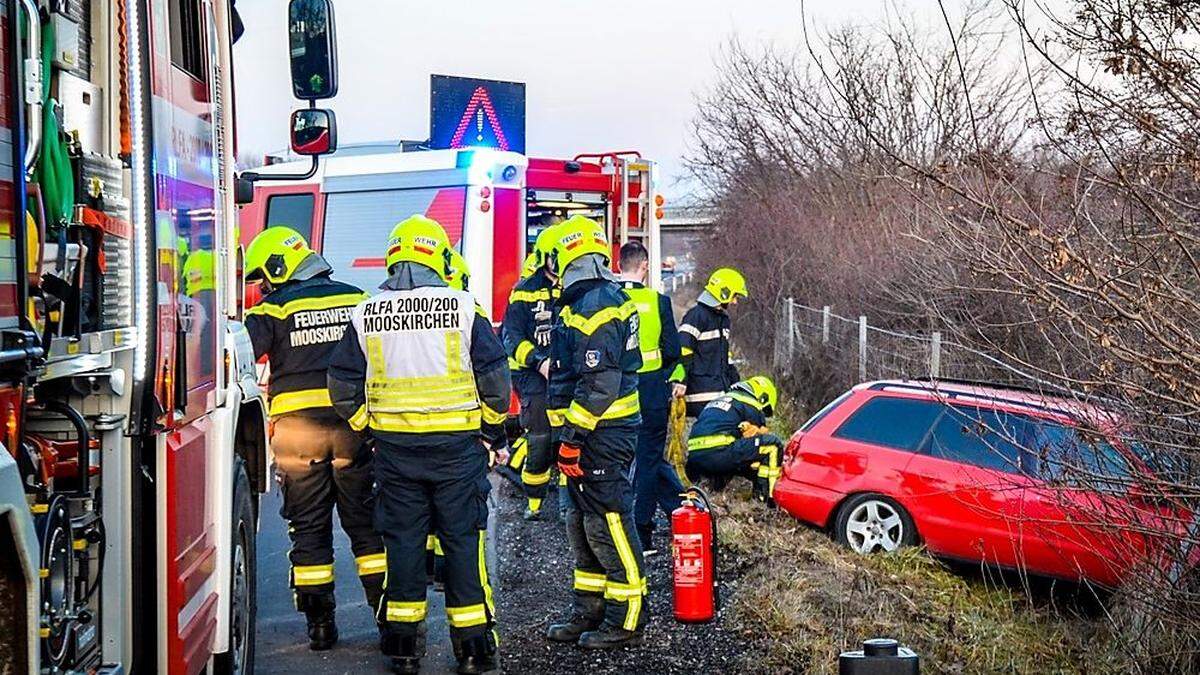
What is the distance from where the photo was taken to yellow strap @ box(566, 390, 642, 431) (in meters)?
6.14

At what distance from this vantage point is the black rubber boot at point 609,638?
620 centimetres

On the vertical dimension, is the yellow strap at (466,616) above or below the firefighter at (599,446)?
below

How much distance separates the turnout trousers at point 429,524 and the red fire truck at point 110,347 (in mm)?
1159

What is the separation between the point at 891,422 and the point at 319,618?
13.7ft

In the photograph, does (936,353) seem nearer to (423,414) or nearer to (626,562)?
(626,562)

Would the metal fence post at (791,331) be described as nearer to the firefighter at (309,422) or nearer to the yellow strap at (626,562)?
the yellow strap at (626,562)

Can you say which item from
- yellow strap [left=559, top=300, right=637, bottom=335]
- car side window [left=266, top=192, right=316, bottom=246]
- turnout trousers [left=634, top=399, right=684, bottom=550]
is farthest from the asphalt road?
car side window [left=266, top=192, right=316, bottom=246]

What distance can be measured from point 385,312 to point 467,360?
41 centimetres

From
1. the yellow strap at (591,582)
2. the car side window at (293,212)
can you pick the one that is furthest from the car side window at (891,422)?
the car side window at (293,212)

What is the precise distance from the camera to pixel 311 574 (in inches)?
246

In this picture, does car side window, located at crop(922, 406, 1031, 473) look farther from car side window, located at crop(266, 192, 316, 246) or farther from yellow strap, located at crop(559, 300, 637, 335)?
car side window, located at crop(266, 192, 316, 246)

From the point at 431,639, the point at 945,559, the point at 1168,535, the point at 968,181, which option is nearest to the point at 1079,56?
the point at 968,181

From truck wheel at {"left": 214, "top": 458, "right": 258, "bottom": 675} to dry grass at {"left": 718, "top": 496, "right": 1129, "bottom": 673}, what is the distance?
2.19 metres

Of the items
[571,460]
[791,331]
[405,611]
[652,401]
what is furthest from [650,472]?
[791,331]
